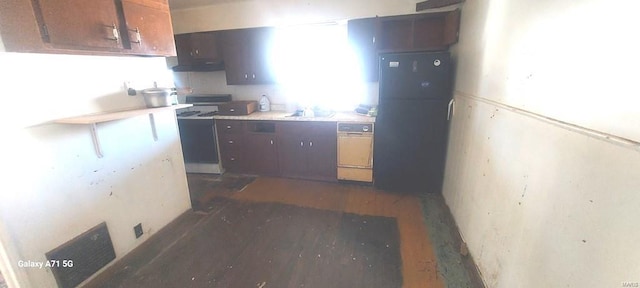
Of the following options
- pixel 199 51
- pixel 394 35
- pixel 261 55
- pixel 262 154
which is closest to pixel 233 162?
pixel 262 154

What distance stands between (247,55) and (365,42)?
1636 millimetres

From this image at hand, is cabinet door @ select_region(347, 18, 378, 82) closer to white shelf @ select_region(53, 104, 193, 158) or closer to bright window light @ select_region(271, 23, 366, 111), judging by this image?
bright window light @ select_region(271, 23, 366, 111)

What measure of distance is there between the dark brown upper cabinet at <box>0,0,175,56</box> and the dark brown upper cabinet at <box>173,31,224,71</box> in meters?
1.72

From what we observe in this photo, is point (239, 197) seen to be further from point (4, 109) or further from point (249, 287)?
point (4, 109)

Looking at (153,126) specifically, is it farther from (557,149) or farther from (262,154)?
(557,149)

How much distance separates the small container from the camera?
199cm

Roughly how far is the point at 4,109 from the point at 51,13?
570mm

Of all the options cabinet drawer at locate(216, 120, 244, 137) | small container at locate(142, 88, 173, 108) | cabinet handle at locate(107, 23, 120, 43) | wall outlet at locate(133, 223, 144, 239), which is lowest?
wall outlet at locate(133, 223, 144, 239)

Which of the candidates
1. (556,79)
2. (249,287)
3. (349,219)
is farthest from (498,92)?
(249,287)

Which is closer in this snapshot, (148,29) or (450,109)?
(148,29)

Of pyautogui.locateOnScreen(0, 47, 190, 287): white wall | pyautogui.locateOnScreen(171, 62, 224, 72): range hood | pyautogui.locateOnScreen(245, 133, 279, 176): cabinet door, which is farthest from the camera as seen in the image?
pyautogui.locateOnScreen(171, 62, 224, 72): range hood

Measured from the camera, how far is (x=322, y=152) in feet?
10.5

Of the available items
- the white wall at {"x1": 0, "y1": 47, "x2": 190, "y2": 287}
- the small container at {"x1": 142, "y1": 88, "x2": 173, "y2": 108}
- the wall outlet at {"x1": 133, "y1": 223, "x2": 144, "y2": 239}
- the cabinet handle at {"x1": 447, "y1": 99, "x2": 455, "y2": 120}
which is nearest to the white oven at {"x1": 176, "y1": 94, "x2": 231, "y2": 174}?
the white wall at {"x1": 0, "y1": 47, "x2": 190, "y2": 287}

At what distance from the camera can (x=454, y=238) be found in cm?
212
